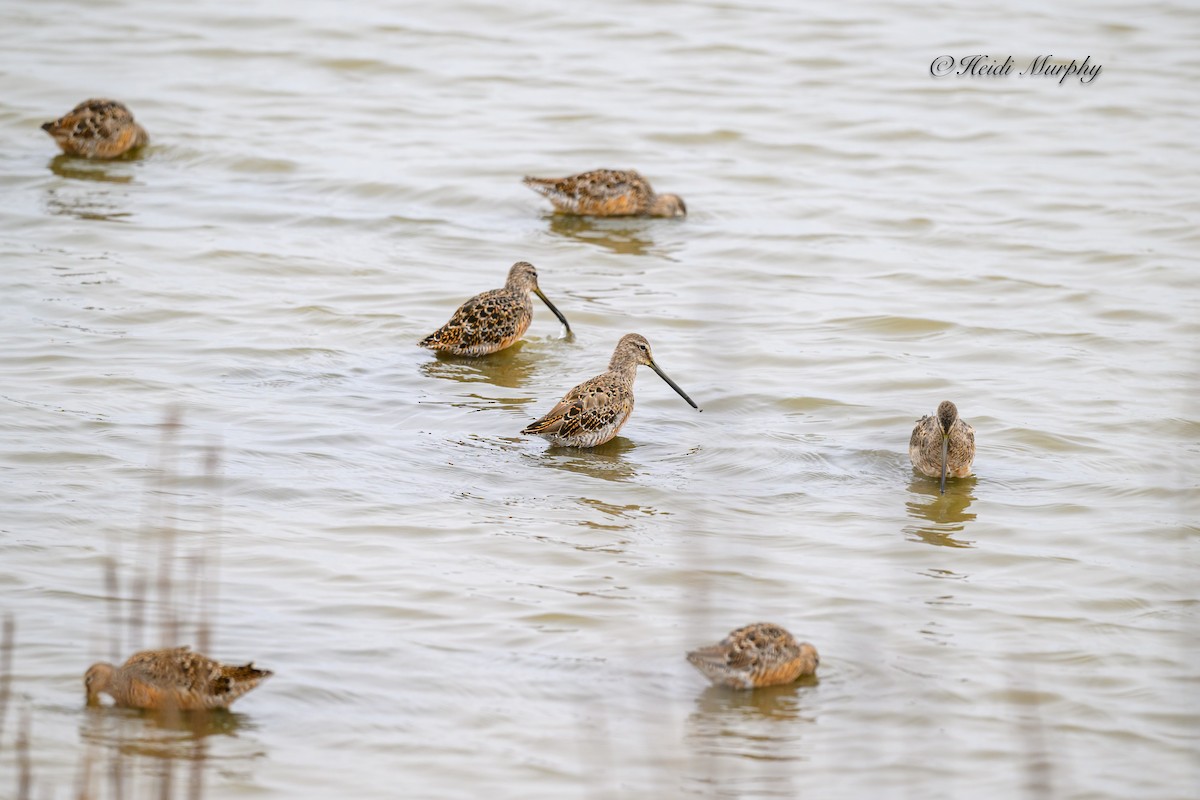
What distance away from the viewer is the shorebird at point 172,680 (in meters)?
4.57

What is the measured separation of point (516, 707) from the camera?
16.1 feet

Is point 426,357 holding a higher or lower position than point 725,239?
lower

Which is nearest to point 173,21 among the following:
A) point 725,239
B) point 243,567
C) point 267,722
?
point 725,239

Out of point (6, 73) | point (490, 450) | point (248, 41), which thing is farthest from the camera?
point (248, 41)

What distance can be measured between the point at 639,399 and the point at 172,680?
408cm

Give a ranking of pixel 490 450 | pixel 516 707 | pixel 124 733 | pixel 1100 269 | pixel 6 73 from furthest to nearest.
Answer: pixel 6 73 → pixel 1100 269 → pixel 490 450 → pixel 516 707 → pixel 124 733

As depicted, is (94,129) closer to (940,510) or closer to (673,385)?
(673,385)

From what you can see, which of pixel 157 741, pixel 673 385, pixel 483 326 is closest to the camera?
pixel 157 741

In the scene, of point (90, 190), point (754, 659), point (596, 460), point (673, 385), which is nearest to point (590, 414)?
point (596, 460)

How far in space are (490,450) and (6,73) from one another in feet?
27.1

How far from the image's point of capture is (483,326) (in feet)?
28.1

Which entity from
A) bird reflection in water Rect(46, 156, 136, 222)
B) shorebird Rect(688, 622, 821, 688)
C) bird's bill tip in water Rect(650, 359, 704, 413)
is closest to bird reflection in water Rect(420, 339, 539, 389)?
bird's bill tip in water Rect(650, 359, 704, 413)

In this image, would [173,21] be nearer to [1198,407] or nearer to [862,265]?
[862,265]

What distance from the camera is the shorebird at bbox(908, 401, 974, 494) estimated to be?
689 cm
